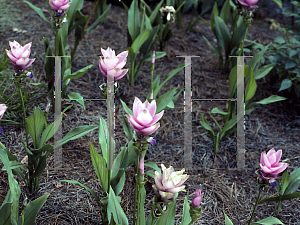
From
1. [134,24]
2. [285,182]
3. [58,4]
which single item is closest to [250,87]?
[285,182]

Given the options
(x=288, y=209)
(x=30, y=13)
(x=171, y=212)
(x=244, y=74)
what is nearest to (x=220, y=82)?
(x=244, y=74)

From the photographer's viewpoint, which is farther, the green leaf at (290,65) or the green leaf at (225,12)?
the green leaf at (225,12)

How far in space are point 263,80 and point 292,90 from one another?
234mm

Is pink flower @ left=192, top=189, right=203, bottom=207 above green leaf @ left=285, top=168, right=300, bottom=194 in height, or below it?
above

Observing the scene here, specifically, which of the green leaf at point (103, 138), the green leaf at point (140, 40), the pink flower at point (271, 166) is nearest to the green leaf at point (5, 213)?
the green leaf at point (103, 138)

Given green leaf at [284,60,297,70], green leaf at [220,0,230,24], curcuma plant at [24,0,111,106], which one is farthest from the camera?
green leaf at [220,0,230,24]

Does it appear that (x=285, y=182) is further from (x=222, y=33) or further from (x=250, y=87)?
(x=222, y=33)

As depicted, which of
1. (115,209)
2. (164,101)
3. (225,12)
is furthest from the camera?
(225,12)

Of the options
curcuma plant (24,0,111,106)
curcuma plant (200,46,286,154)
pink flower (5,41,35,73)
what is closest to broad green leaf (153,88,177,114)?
curcuma plant (200,46,286,154)

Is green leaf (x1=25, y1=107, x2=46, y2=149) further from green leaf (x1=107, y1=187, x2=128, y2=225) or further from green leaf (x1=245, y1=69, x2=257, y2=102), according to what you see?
green leaf (x1=245, y1=69, x2=257, y2=102)

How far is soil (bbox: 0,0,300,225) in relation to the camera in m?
1.39

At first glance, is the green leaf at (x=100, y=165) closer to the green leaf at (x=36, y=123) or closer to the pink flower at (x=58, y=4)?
the green leaf at (x=36, y=123)

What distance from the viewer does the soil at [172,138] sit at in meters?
1.39

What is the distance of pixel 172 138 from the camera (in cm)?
178
